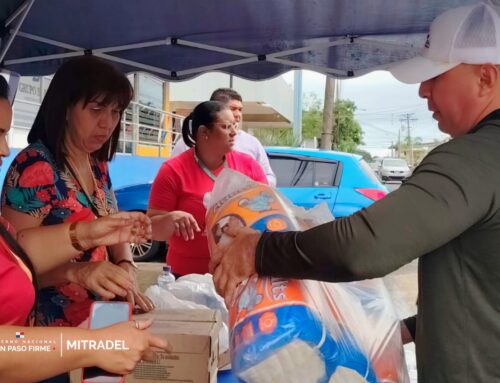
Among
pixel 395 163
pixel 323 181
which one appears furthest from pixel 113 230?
pixel 395 163

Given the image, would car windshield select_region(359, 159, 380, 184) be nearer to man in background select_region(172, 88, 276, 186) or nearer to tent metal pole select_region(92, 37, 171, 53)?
man in background select_region(172, 88, 276, 186)

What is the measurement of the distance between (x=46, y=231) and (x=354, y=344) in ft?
3.16

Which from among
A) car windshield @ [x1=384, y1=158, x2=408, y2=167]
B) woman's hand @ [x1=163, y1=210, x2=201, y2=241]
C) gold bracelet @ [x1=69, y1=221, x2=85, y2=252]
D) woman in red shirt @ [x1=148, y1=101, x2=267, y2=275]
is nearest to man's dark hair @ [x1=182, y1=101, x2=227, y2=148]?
woman in red shirt @ [x1=148, y1=101, x2=267, y2=275]

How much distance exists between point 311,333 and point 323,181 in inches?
217

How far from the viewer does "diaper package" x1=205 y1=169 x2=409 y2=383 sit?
1.12 m

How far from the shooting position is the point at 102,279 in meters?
1.56

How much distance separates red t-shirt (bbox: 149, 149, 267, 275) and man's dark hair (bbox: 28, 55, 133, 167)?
855mm

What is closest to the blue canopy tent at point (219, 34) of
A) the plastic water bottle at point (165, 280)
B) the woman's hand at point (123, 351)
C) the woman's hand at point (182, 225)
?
the woman's hand at point (182, 225)

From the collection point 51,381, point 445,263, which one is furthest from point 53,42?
point 445,263

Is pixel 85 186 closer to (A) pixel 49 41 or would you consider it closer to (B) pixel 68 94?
(B) pixel 68 94

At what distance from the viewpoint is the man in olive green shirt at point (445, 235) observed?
96cm

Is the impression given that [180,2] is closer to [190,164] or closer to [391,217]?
[190,164]

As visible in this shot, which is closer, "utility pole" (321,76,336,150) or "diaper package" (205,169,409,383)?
"diaper package" (205,169,409,383)

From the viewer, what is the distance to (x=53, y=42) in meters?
3.21
